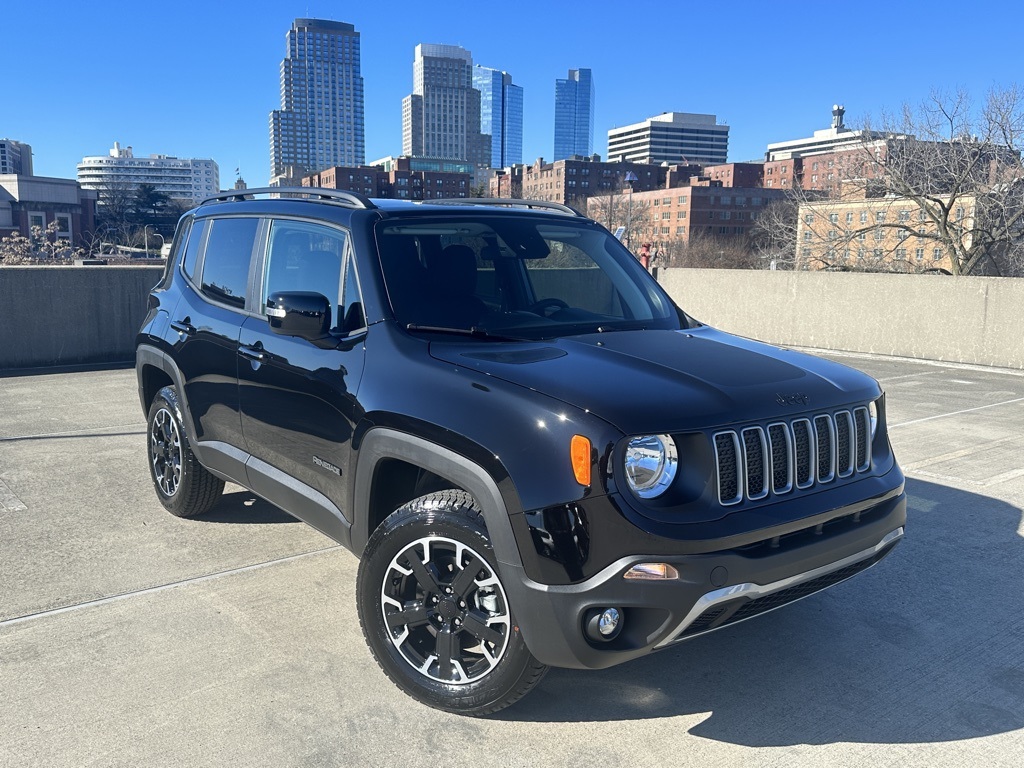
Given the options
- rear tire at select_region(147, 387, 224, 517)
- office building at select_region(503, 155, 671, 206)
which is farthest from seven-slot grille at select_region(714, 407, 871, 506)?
office building at select_region(503, 155, 671, 206)

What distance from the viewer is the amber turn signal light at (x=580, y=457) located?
2.66m

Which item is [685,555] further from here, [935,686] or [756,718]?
[935,686]

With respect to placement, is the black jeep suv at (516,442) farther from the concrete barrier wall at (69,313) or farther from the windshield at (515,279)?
the concrete barrier wall at (69,313)

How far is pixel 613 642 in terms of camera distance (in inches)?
107

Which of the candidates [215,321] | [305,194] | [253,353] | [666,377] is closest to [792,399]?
[666,377]

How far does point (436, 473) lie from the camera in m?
3.02

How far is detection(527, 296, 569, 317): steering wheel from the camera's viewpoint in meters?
3.92

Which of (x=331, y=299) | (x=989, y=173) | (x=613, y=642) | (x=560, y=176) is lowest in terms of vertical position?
(x=613, y=642)

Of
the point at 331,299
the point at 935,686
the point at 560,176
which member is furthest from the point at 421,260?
the point at 560,176

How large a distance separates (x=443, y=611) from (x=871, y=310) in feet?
40.1

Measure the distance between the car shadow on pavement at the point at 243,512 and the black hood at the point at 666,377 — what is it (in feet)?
8.06

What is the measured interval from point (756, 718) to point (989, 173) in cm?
2853

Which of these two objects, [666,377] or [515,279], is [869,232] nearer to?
[515,279]

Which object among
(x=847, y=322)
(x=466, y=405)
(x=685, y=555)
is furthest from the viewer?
(x=847, y=322)
